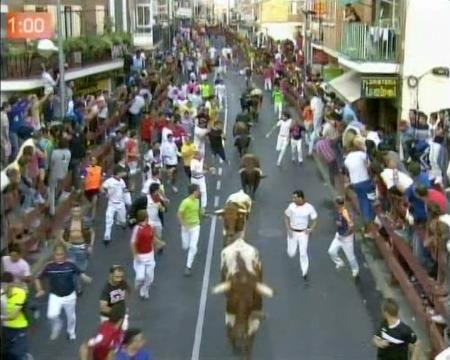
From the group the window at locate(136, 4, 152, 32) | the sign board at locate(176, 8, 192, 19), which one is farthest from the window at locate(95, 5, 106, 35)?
the sign board at locate(176, 8, 192, 19)

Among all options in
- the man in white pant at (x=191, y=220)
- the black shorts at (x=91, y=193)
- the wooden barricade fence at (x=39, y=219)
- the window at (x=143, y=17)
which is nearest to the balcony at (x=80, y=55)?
the wooden barricade fence at (x=39, y=219)

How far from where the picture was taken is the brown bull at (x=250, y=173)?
22.4 meters

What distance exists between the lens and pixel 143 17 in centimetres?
6353

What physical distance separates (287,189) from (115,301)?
519 inches

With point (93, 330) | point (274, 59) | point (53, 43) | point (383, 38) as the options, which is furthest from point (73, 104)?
point (274, 59)

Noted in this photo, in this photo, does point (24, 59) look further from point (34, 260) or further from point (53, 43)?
point (53, 43)

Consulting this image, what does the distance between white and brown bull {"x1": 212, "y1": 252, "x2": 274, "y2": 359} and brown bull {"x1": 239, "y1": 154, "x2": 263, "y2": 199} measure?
1000 centimetres

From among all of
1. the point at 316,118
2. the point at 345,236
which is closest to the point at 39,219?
the point at 345,236

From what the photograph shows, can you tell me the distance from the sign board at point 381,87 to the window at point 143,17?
34.0 m

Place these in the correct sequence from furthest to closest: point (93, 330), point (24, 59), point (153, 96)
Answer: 1. point (153, 96)
2. point (24, 59)
3. point (93, 330)

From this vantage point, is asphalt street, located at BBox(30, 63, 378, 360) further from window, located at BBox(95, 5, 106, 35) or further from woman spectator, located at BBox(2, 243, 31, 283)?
window, located at BBox(95, 5, 106, 35)

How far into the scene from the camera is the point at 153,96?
125ft

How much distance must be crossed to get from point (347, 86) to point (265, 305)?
20.7m

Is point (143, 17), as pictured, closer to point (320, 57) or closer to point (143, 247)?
point (320, 57)
